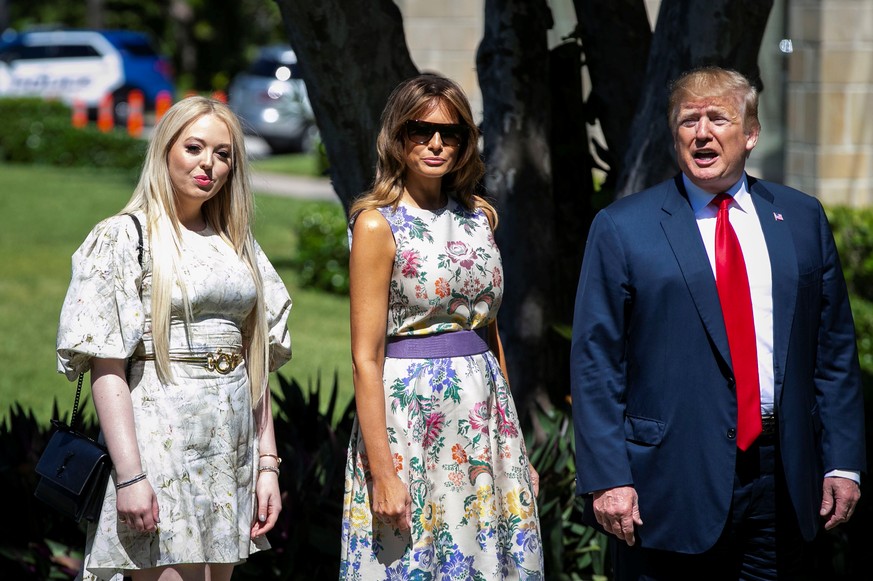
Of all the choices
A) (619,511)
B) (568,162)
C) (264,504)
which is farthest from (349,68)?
(619,511)

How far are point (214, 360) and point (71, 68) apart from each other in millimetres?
28791

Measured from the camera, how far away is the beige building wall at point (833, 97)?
9.88 metres

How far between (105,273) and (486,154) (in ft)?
7.37

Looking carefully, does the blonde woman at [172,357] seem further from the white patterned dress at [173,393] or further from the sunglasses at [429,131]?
the sunglasses at [429,131]

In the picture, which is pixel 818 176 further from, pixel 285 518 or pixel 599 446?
pixel 599 446

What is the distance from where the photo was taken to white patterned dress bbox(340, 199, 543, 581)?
10.9 ft

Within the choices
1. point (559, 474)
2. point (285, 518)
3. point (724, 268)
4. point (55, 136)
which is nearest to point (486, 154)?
point (559, 474)

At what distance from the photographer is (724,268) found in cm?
315

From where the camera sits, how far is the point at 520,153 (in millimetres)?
5020

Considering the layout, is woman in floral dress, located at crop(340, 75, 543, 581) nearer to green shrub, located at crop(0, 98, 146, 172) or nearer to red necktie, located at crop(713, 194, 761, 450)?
red necktie, located at crop(713, 194, 761, 450)

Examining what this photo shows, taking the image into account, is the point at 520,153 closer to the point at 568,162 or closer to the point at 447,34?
the point at 568,162

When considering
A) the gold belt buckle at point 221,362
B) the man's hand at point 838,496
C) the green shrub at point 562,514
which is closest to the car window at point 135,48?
the green shrub at point 562,514

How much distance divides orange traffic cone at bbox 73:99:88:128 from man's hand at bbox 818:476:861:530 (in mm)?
23842

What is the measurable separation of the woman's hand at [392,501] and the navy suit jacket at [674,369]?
1.51 feet
